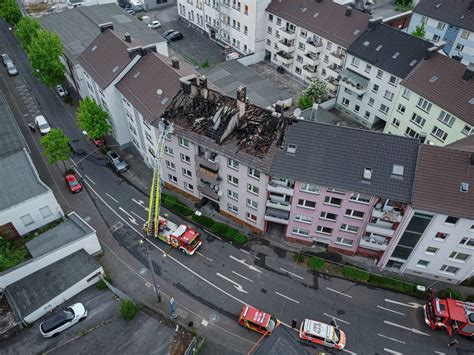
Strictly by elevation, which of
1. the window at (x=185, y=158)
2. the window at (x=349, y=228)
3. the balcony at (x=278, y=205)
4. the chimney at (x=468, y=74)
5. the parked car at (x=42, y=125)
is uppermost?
the chimney at (x=468, y=74)

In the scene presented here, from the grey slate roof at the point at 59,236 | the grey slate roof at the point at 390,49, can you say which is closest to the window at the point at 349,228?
the grey slate roof at the point at 390,49

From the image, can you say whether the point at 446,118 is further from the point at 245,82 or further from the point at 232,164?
the point at 245,82

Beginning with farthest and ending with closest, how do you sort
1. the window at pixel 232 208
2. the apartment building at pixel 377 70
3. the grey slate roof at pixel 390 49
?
the apartment building at pixel 377 70
the grey slate roof at pixel 390 49
the window at pixel 232 208

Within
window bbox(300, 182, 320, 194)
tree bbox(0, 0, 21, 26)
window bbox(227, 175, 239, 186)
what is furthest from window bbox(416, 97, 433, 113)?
tree bbox(0, 0, 21, 26)

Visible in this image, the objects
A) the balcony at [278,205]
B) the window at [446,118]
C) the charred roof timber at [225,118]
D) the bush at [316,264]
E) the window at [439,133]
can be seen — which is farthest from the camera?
the window at [439,133]

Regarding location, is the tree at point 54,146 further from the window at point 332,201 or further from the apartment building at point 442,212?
the apartment building at point 442,212

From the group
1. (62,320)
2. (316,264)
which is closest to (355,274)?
(316,264)

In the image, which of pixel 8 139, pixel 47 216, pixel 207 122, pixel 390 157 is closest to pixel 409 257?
pixel 390 157
